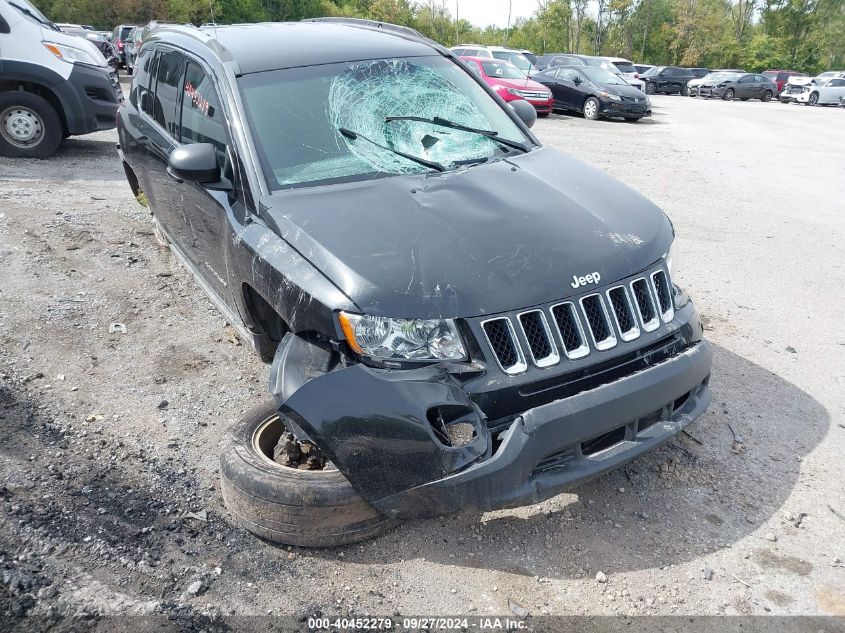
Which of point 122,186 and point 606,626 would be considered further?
point 122,186

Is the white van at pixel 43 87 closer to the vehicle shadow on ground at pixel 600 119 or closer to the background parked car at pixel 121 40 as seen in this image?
the vehicle shadow on ground at pixel 600 119

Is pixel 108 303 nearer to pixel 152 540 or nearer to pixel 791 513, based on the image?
pixel 152 540

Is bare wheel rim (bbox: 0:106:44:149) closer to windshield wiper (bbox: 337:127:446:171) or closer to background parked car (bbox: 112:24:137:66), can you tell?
windshield wiper (bbox: 337:127:446:171)

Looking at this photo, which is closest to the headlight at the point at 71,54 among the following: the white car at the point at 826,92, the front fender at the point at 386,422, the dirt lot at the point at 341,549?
the dirt lot at the point at 341,549

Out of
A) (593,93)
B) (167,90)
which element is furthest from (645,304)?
(593,93)

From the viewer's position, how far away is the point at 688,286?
5668mm

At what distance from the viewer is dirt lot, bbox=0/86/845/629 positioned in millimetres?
2596

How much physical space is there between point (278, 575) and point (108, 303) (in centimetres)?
315

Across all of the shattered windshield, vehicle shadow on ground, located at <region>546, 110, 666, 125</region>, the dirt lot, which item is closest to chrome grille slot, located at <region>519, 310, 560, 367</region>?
the dirt lot

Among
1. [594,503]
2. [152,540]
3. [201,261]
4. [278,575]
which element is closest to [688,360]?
[594,503]

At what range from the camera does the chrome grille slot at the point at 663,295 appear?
3.06 m

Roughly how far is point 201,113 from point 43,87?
6535 millimetres

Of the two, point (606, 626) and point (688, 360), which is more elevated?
point (688, 360)

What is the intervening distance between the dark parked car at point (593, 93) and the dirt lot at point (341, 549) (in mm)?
13777
